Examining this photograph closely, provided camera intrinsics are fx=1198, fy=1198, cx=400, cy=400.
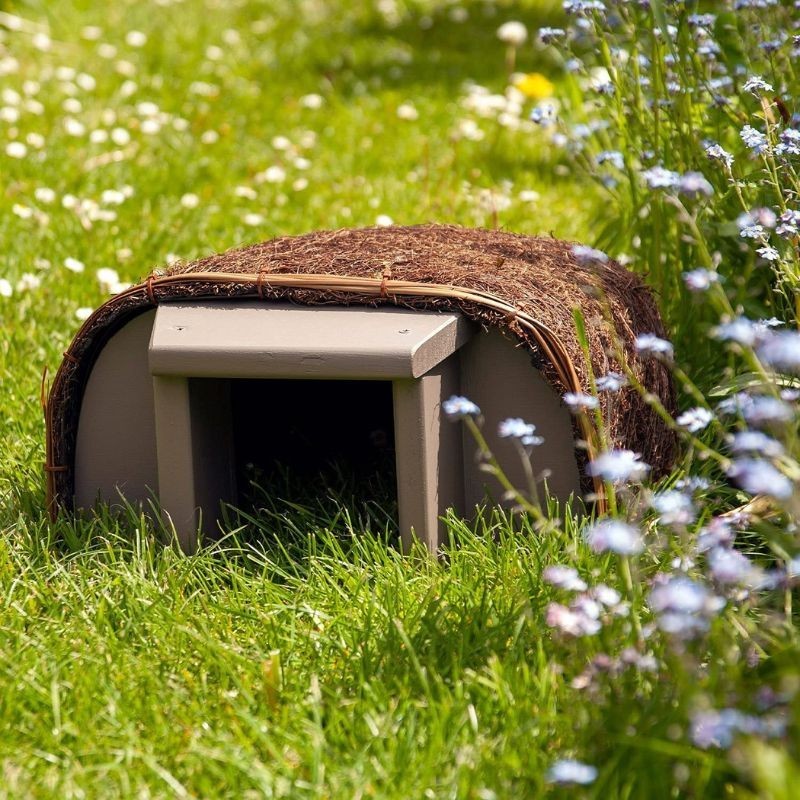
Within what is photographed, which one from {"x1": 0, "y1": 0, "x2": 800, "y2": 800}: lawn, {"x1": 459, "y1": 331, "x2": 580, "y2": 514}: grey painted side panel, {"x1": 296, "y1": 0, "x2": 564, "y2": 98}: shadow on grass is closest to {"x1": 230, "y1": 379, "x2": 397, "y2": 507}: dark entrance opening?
{"x1": 0, "y1": 0, "x2": 800, "y2": 800}: lawn

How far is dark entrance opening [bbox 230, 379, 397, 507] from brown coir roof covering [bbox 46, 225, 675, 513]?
403 millimetres

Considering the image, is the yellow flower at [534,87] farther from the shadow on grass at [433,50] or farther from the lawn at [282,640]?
the lawn at [282,640]

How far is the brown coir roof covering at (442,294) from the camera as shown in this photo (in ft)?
7.20

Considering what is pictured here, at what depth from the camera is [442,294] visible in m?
2.19

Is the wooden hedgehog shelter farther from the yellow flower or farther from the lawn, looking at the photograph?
the yellow flower

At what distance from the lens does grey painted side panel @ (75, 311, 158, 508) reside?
2359 millimetres

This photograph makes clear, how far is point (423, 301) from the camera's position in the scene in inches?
86.5

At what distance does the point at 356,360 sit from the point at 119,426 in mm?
589

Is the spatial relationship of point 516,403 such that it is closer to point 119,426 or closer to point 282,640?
point 282,640

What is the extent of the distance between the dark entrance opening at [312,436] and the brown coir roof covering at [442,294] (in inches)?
15.9

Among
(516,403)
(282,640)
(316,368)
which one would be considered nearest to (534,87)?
(516,403)

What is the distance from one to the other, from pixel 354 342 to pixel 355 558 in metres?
0.40

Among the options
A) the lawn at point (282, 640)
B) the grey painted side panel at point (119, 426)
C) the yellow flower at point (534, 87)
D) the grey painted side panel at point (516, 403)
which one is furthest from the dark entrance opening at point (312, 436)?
the yellow flower at point (534, 87)

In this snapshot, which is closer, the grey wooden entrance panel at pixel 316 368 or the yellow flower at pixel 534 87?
the grey wooden entrance panel at pixel 316 368
